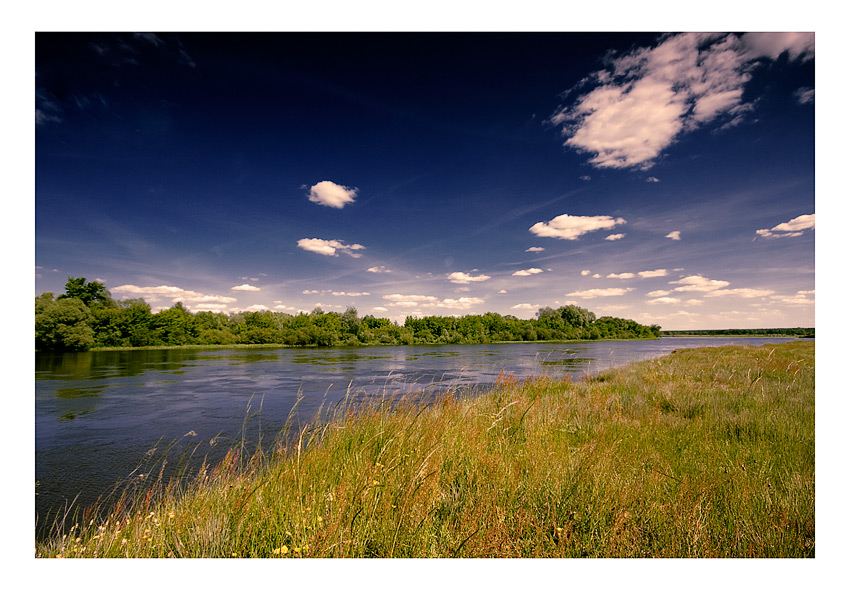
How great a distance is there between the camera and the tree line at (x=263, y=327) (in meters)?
9.66

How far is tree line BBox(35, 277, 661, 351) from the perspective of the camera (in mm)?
9664

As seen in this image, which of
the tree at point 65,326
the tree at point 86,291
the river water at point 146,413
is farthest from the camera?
the tree at point 65,326

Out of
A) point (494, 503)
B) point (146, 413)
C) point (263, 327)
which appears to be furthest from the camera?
point (263, 327)

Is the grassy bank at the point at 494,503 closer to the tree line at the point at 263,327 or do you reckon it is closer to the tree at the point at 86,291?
the tree line at the point at 263,327

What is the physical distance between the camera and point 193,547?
1.94 meters

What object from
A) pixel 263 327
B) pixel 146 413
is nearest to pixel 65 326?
pixel 146 413

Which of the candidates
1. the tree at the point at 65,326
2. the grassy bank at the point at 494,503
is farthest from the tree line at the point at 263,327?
the grassy bank at the point at 494,503

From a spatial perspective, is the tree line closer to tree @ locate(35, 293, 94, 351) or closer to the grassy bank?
tree @ locate(35, 293, 94, 351)

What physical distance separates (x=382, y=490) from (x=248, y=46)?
3747 millimetres

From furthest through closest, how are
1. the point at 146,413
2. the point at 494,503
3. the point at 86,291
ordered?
the point at 86,291, the point at 146,413, the point at 494,503

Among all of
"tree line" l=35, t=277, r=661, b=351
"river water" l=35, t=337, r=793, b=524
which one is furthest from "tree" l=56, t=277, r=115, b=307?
"river water" l=35, t=337, r=793, b=524

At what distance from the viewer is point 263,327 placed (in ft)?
95.3

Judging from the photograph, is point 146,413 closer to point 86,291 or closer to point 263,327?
point 86,291
